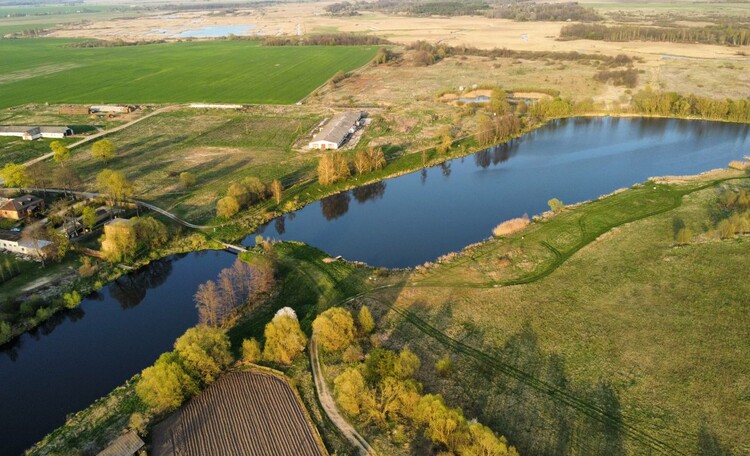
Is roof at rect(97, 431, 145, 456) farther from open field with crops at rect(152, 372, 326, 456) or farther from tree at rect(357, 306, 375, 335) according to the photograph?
tree at rect(357, 306, 375, 335)

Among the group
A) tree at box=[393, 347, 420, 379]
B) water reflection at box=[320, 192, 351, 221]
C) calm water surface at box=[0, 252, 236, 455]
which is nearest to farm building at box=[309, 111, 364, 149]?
water reflection at box=[320, 192, 351, 221]

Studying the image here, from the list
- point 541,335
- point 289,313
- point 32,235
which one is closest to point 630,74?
point 541,335

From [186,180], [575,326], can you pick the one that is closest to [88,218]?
[186,180]

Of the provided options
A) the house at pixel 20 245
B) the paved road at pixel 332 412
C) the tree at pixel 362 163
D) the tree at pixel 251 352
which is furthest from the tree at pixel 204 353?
the tree at pixel 362 163

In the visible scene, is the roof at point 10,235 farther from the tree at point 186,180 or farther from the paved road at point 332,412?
the paved road at point 332,412

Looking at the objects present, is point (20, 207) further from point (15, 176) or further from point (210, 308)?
point (210, 308)

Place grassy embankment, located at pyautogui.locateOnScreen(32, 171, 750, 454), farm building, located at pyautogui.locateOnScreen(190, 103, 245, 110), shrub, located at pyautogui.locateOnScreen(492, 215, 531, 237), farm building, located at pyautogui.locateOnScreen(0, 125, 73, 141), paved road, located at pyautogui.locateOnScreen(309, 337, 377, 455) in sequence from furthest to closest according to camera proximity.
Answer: farm building, located at pyautogui.locateOnScreen(190, 103, 245, 110), farm building, located at pyautogui.locateOnScreen(0, 125, 73, 141), shrub, located at pyautogui.locateOnScreen(492, 215, 531, 237), grassy embankment, located at pyautogui.locateOnScreen(32, 171, 750, 454), paved road, located at pyautogui.locateOnScreen(309, 337, 377, 455)
